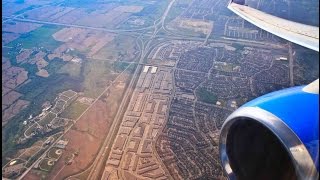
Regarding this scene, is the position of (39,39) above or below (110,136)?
above

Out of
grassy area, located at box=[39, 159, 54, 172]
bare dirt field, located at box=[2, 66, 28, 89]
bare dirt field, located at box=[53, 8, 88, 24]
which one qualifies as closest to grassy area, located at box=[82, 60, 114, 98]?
bare dirt field, located at box=[2, 66, 28, 89]

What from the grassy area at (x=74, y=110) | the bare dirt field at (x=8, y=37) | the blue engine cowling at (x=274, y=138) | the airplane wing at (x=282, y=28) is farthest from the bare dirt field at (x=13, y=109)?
the blue engine cowling at (x=274, y=138)

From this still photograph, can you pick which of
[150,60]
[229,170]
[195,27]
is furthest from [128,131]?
→ [195,27]

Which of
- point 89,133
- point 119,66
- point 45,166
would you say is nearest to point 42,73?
point 119,66

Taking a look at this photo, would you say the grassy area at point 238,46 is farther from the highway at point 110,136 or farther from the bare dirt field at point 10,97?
the bare dirt field at point 10,97

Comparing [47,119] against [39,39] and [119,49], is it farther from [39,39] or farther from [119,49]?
[39,39]

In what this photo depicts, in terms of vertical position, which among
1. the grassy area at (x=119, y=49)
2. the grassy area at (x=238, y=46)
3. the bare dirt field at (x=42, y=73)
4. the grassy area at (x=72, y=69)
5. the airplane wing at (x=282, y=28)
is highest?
the airplane wing at (x=282, y=28)
